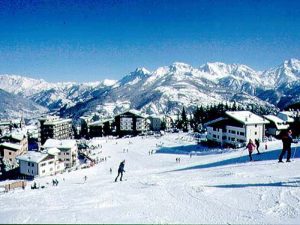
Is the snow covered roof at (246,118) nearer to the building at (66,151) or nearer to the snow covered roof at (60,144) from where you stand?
the building at (66,151)

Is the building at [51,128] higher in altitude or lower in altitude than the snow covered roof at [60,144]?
higher

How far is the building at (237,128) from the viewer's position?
67438 mm

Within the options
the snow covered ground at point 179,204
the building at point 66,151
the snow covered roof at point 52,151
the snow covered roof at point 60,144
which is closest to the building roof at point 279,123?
the building at point 66,151

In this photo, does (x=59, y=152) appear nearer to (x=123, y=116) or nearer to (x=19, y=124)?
(x=123, y=116)

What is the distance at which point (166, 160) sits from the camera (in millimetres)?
61531

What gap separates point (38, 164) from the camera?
6172cm

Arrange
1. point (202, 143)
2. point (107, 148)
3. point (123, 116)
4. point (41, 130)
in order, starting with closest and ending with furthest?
1. point (202, 143)
2. point (107, 148)
3. point (41, 130)
4. point (123, 116)

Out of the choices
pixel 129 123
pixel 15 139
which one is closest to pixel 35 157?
pixel 15 139

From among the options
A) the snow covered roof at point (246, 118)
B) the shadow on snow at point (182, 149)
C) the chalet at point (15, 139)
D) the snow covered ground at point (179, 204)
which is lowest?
Answer: the shadow on snow at point (182, 149)

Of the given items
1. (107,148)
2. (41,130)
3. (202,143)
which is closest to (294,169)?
(202,143)

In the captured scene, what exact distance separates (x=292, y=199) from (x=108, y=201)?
→ 7532 mm

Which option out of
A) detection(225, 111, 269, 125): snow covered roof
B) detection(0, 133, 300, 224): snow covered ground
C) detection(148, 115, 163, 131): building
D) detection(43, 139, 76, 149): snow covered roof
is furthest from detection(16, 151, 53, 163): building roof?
detection(148, 115, 163, 131): building

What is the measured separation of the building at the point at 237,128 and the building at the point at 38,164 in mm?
34628

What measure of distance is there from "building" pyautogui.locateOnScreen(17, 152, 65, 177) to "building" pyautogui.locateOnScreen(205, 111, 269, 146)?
34628 mm
